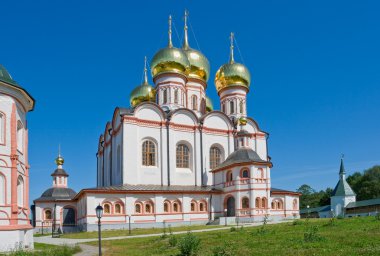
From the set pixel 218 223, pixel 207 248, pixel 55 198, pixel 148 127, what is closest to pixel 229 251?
pixel 207 248

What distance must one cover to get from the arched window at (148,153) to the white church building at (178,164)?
3.3 inches

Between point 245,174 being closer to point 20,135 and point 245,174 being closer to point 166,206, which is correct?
point 166,206

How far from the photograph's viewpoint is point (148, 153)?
35.0 meters

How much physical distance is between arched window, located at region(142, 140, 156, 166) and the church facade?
704 inches

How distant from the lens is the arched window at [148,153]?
1369 inches

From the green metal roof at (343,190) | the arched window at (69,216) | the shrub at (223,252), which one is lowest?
the arched window at (69,216)

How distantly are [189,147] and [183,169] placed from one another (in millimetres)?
2083

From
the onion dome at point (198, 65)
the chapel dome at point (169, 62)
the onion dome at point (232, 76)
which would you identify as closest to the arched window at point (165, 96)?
the chapel dome at point (169, 62)

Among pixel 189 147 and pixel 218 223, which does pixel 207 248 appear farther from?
pixel 189 147

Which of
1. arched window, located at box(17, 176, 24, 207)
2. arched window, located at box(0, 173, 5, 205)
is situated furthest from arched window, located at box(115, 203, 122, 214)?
arched window, located at box(0, 173, 5, 205)

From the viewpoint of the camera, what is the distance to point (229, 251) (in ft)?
41.7

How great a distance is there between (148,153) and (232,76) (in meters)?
13.7

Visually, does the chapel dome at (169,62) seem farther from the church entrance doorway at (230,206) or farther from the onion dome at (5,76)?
the onion dome at (5,76)

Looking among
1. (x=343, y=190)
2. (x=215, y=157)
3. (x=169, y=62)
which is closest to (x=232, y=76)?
(x=169, y=62)
